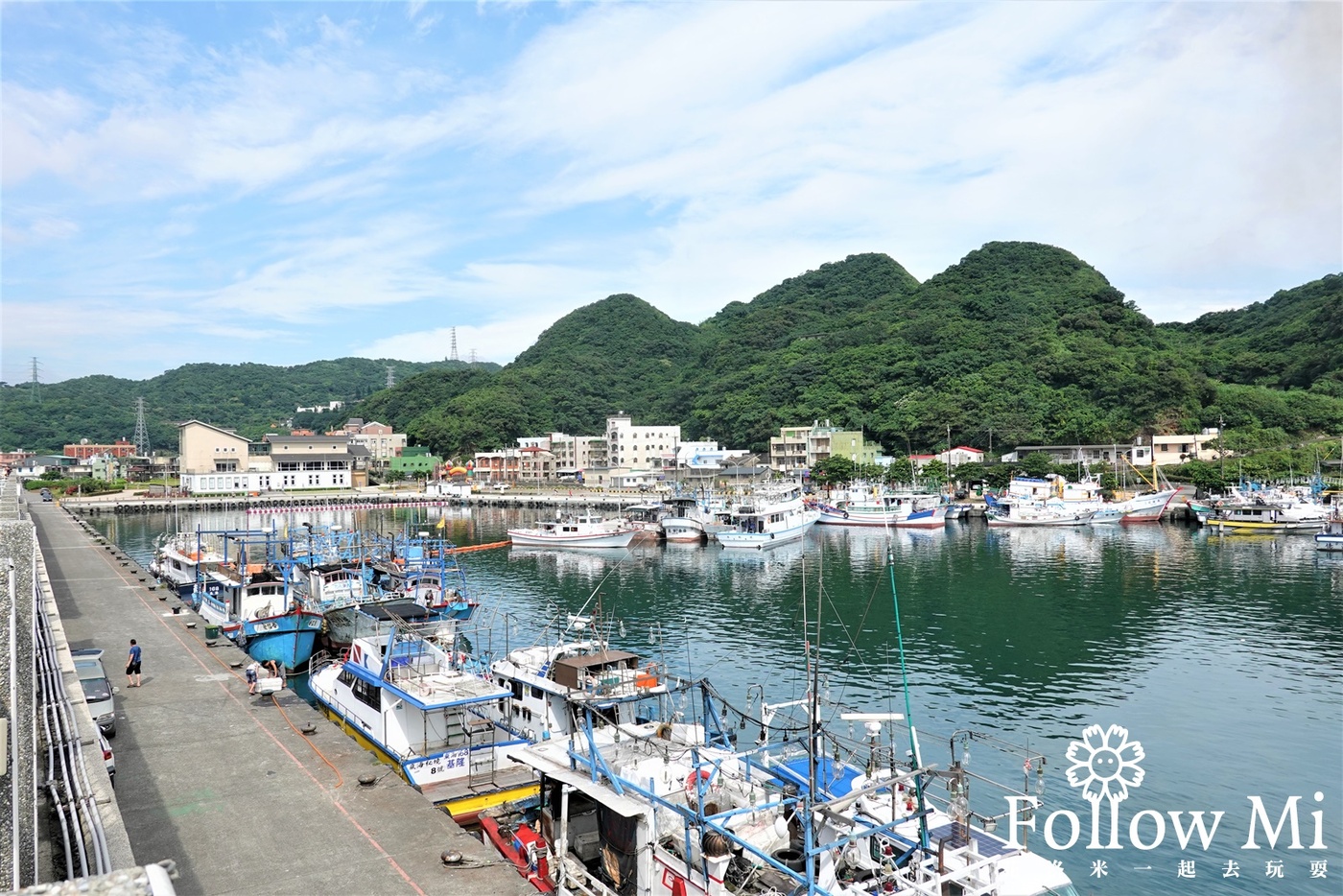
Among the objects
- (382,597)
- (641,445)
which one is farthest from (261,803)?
(641,445)

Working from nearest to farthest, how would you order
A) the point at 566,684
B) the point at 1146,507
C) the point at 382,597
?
the point at 566,684
the point at 382,597
the point at 1146,507

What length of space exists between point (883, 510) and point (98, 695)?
62.2m

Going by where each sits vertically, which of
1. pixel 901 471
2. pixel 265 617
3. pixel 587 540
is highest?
pixel 901 471

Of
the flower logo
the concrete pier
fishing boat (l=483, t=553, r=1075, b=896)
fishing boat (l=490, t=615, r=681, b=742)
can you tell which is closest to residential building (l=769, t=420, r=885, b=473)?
the flower logo

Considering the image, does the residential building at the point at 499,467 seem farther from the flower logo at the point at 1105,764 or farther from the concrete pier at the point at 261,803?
the flower logo at the point at 1105,764

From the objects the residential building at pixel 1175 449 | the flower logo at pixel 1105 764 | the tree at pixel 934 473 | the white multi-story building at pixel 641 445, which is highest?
the white multi-story building at pixel 641 445

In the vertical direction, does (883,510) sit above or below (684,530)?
above

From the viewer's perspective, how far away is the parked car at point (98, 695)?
1570 cm

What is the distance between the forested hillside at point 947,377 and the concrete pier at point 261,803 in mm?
93814

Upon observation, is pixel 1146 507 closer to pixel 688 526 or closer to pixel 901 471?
pixel 901 471

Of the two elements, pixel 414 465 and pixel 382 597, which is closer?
pixel 382 597

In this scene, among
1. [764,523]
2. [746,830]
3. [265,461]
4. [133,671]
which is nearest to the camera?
[746,830]

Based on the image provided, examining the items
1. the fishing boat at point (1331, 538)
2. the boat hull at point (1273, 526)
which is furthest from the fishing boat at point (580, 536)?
the boat hull at point (1273, 526)

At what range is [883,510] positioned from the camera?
71188 mm
